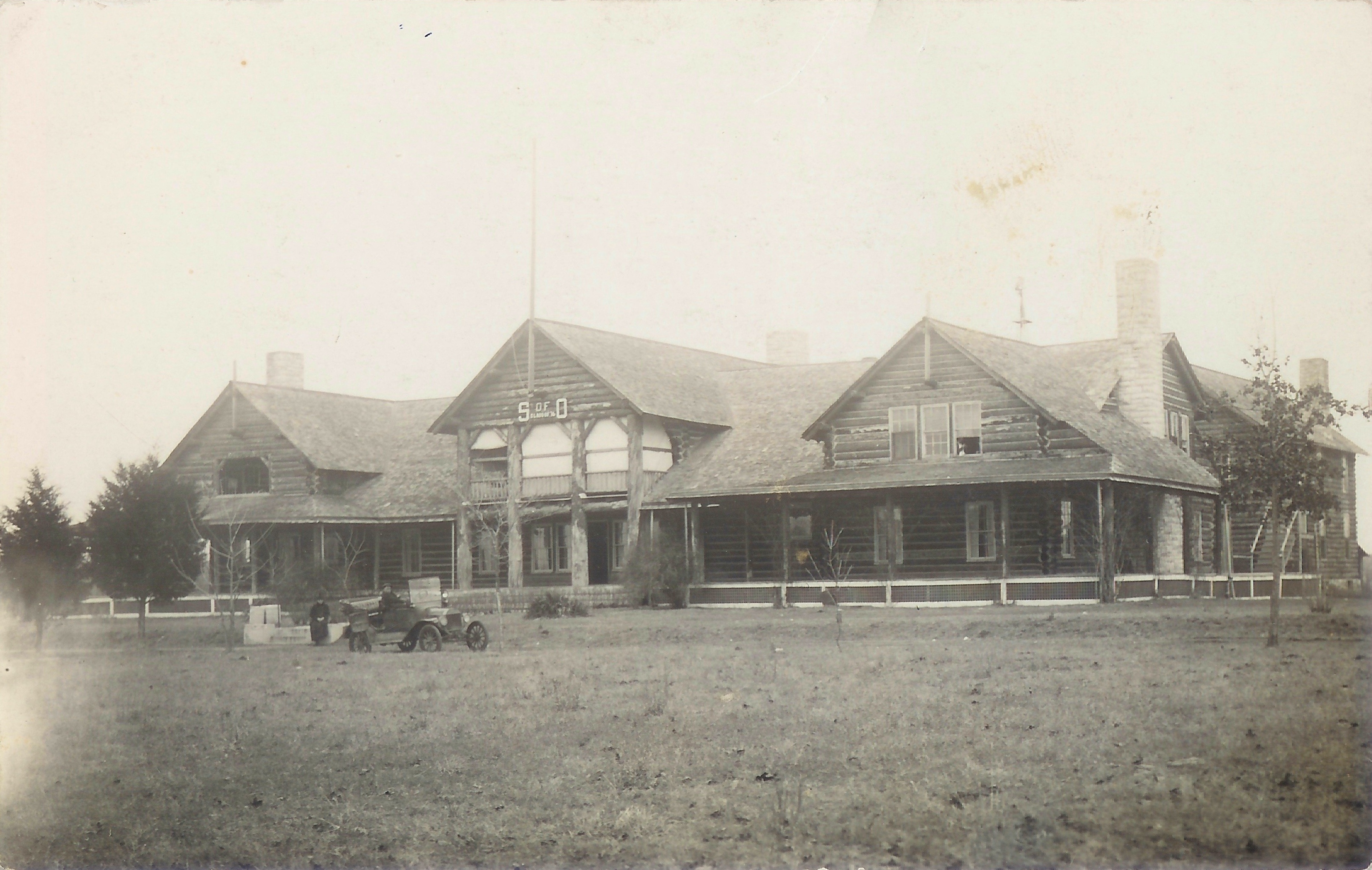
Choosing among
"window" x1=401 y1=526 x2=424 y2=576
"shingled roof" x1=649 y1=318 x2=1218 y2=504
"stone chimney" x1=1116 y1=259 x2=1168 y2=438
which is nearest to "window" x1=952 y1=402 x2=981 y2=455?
"shingled roof" x1=649 y1=318 x2=1218 y2=504

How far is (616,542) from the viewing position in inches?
1613

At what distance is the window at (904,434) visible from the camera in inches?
1316

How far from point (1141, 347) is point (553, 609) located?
54.0ft

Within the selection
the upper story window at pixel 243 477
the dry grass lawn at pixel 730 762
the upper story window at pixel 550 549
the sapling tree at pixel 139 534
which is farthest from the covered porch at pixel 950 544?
the upper story window at pixel 243 477

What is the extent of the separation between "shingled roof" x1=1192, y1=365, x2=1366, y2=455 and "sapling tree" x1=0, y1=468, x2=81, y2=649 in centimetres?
2822

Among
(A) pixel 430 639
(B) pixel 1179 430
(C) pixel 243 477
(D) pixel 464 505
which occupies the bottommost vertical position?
(A) pixel 430 639


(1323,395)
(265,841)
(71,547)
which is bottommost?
Result: (265,841)

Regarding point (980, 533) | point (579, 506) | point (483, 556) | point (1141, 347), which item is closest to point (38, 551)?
point (579, 506)

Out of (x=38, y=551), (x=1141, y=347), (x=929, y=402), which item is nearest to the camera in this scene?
(x=38, y=551)

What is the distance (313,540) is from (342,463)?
2.72 m

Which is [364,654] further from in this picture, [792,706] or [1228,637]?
[1228,637]

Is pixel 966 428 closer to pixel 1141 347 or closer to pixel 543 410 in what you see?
pixel 1141 347

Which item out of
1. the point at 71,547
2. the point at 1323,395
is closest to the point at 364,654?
the point at 71,547

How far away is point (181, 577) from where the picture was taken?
1154 inches
